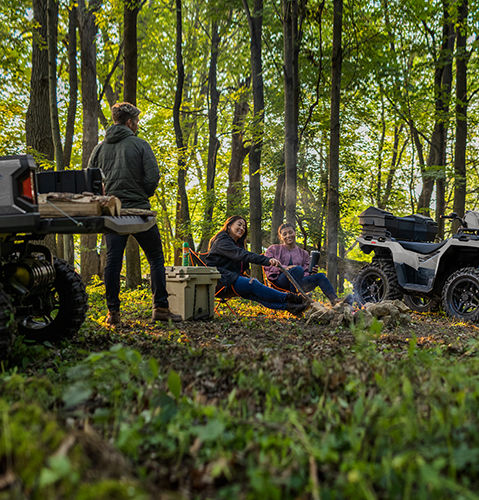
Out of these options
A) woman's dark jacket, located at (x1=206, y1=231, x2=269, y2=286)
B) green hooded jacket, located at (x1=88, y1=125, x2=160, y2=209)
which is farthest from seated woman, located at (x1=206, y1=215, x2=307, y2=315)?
green hooded jacket, located at (x1=88, y1=125, x2=160, y2=209)

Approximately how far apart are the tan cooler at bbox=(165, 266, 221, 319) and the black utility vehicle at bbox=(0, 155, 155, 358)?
1.79 m

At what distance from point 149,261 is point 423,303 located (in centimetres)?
537

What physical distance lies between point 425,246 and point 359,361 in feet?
16.7

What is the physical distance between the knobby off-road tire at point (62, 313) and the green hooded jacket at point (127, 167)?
1435mm

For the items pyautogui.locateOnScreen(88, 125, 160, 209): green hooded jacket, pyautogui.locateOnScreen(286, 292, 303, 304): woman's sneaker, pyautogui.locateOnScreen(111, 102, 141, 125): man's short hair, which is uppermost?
pyautogui.locateOnScreen(111, 102, 141, 125): man's short hair

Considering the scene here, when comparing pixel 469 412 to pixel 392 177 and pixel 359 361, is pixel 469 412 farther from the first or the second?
pixel 392 177

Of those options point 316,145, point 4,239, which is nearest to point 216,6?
point 316,145

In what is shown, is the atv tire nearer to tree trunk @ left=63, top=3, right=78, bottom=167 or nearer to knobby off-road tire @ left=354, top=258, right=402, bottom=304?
knobby off-road tire @ left=354, top=258, right=402, bottom=304

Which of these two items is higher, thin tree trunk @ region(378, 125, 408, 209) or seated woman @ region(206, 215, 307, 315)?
thin tree trunk @ region(378, 125, 408, 209)

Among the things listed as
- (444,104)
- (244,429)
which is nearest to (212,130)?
(444,104)

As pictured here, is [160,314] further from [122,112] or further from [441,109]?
[441,109]

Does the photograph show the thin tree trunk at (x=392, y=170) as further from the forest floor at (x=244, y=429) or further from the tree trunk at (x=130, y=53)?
the forest floor at (x=244, y=429)

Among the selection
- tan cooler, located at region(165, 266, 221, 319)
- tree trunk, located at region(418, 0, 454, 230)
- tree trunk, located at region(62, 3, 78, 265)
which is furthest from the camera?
tree trunk, located at region(62, 3, 78, 265)

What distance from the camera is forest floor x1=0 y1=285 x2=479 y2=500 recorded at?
147cm
